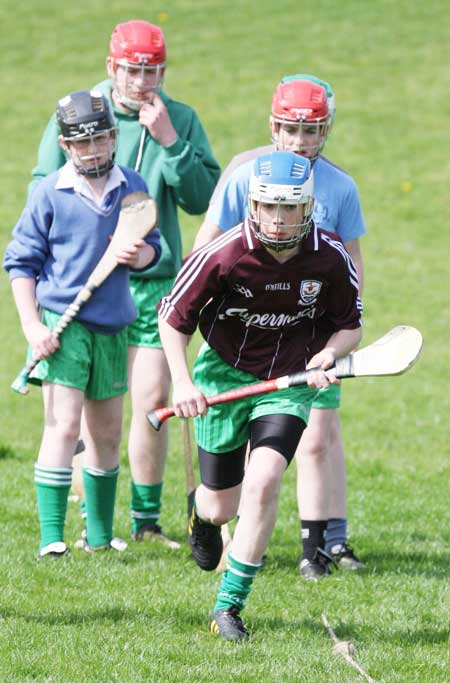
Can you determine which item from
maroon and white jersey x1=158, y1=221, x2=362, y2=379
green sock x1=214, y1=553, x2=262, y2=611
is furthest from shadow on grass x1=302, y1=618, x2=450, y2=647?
maroon and white jersey x1=158, y1=221, x2=362, y2=379

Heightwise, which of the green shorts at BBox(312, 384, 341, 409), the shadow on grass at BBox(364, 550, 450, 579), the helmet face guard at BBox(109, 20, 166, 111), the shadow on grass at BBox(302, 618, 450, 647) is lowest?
the shadow on grass at BBox(364, 550, 450, 579)

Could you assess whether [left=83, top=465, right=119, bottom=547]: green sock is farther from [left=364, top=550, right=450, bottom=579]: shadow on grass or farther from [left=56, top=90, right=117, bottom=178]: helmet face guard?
[left=56, top=90, right=117, bottom=178]: helmet face guard

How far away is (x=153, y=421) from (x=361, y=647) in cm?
120

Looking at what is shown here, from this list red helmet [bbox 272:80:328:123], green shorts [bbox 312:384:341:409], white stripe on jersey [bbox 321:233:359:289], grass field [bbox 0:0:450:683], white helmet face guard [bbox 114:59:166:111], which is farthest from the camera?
white helmet face guard [bbox 114:59:166:111]

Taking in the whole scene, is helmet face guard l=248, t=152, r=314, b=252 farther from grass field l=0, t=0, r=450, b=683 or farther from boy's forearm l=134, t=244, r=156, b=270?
grass field l=0, t=0, r=450, b=683

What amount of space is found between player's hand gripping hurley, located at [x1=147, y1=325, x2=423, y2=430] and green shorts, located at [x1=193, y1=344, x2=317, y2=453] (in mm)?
90

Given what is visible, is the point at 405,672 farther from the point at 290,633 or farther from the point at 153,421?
the point at 153,421

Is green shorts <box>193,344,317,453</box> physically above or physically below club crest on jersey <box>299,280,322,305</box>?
below

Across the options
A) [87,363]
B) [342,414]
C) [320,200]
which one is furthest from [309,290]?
[342,414]

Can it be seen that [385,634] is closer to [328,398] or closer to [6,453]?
[328,398]

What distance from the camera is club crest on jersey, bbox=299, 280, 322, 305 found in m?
5.14

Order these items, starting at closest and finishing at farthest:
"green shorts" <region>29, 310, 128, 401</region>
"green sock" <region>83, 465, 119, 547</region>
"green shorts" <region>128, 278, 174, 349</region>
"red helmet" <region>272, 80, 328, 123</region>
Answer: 1. "red helmet" <region>272, 80, 328, 123</region>
2. "green shorts" <region>29, 310, 128, 401</region>
3. "green sock" <region>83, 465, 119, 547</region>
4. "green shorts" <region>128, 278, 174, 349</region>

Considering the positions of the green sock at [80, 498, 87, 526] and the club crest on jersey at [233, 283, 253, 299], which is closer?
the club crest on jersey at [233, 283, 253, 299]

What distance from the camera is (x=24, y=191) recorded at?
17.4 metres
